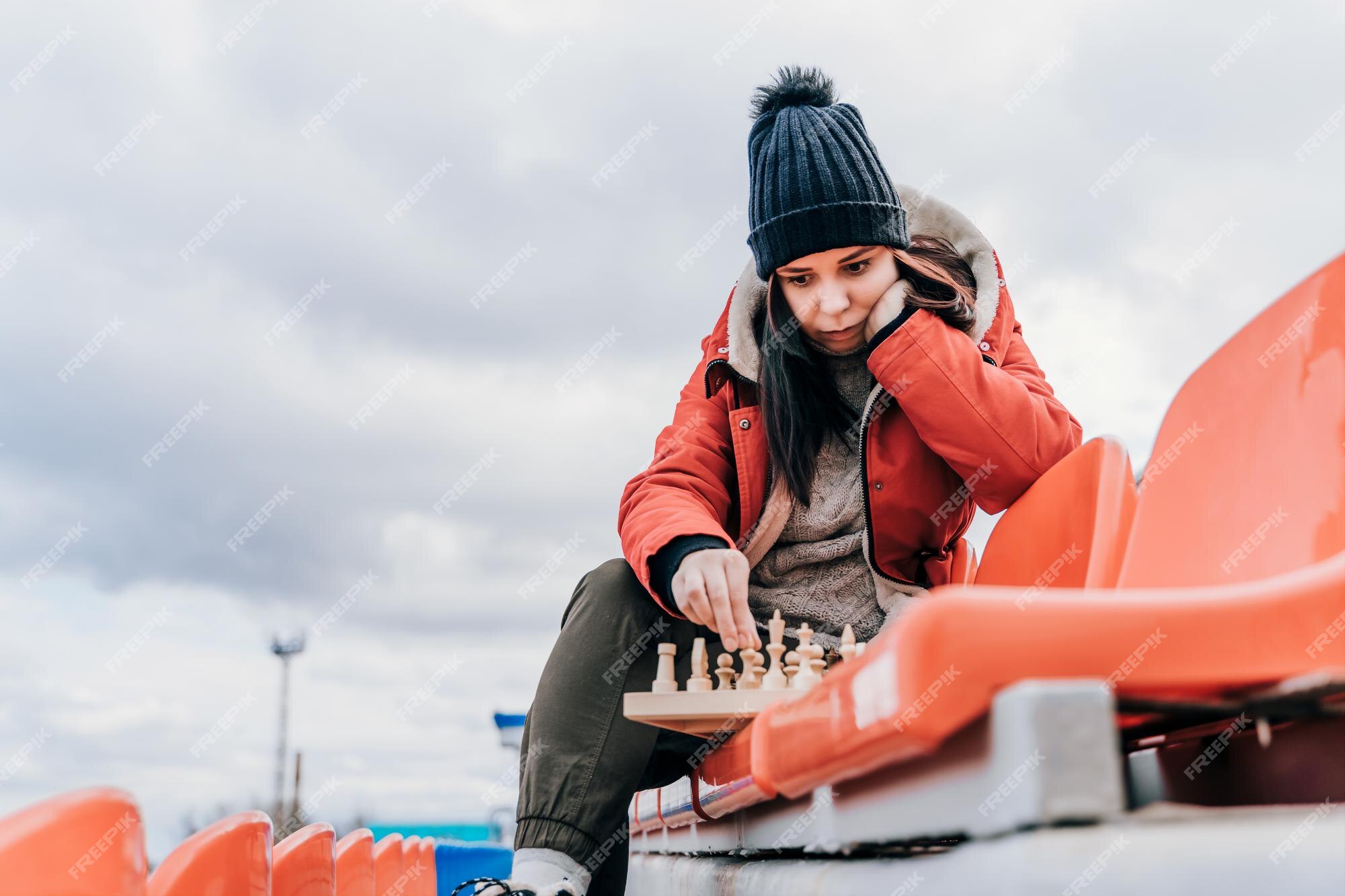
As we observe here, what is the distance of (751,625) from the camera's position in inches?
72.2

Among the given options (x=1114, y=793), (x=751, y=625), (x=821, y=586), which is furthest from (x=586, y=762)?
(x=1114, y=793)

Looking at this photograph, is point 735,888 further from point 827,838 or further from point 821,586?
point 821,586

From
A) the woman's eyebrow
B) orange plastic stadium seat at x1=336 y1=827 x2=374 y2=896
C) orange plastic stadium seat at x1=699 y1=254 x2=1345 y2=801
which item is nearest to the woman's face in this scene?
the woman's eyebrow

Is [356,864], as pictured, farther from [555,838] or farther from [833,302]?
[833,302]

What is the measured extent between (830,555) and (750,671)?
27.3 inches

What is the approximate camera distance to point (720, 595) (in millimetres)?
1837

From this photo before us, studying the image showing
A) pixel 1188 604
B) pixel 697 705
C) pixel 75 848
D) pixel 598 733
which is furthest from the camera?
pixel 598 733

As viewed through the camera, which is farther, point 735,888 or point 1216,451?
point 735,888

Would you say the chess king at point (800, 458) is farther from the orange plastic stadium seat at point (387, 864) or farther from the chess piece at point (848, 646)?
the orange plastic stadium seat at point (387, 864)

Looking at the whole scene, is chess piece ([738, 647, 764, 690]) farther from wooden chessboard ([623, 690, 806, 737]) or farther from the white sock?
the white sock

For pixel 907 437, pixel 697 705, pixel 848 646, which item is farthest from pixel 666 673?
pixel 907 437

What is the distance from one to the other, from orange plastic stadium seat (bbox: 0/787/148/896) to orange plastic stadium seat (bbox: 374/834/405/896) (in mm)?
1748

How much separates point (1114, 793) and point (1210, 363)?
1.02 meters

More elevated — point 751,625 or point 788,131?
point 788,131
